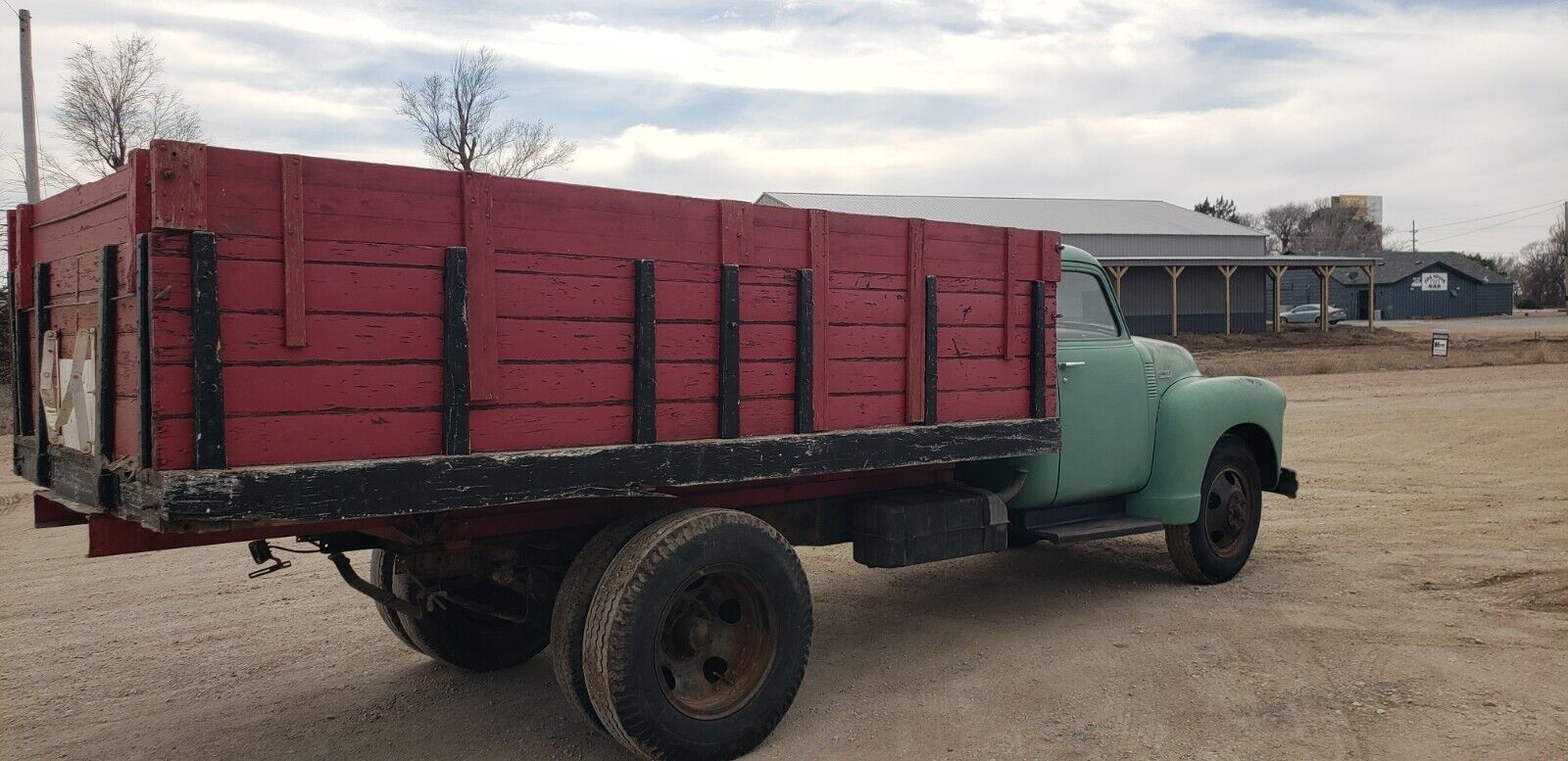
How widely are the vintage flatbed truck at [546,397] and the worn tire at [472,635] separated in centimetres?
1

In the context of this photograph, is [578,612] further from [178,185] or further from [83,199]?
[83,199]

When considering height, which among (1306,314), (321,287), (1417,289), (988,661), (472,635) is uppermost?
(1417,289)

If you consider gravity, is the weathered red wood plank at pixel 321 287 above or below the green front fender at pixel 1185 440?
above

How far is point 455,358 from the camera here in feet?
11.0

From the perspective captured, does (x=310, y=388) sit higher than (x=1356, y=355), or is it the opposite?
(x=1356, y=355)

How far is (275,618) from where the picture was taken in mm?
5965

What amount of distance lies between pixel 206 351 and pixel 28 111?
19.7m

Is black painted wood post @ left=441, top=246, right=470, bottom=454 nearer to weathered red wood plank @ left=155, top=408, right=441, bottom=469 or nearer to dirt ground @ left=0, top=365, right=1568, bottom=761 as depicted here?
weathered red wood plank @ left=155, top=408, right=441, bottom=469

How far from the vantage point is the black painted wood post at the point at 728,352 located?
13.1 feet

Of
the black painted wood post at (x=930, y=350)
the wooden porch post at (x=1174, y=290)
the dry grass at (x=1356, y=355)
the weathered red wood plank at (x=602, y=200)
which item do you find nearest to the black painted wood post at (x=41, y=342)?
the weathered red wood plank at (x=602, y=200)

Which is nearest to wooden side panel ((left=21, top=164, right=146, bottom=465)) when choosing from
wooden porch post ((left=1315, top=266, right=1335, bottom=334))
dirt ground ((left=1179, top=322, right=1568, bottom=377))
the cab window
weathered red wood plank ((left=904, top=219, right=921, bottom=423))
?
weathered red wood plank ((left=904, top=219, right=921, bottom=423))

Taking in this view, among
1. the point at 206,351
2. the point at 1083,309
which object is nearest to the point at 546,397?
the point at 206,351

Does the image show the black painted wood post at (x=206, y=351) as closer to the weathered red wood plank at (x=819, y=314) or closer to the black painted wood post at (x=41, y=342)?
the black painted wood post at (x=41, y=342)

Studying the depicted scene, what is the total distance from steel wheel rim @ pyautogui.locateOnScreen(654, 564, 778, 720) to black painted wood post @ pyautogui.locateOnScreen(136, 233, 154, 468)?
1719mm
